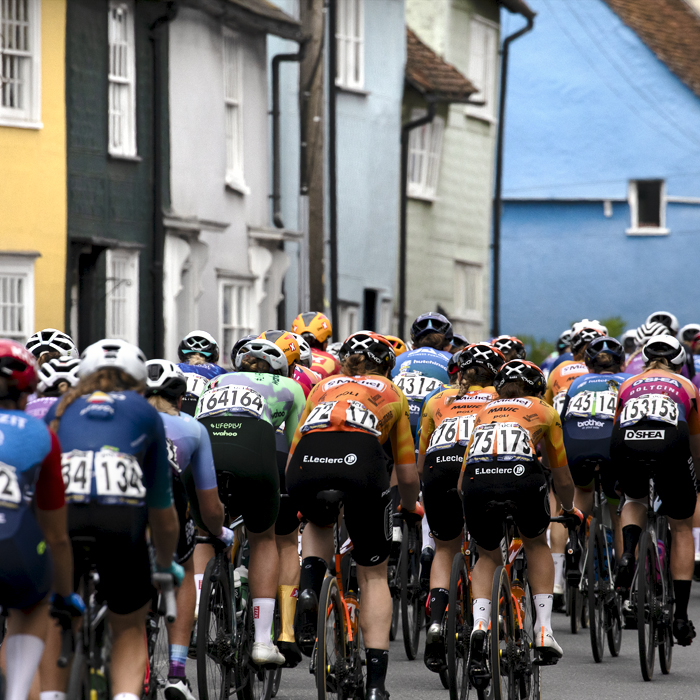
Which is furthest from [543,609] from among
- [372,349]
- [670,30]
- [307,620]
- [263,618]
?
[670,30]

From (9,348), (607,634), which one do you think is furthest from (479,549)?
(9,348)

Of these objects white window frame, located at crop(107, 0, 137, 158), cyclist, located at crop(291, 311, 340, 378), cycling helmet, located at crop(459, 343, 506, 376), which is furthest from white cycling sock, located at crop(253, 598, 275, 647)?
white window frame, located at crop(107, 0, 137, 158)

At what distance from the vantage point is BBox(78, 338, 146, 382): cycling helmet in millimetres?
6223

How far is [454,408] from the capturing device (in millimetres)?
9758

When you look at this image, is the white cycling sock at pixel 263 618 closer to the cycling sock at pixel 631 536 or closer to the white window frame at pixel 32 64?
the cycling sock at pixel 631 536

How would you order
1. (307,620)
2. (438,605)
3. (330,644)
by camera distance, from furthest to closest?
(438,605) < (307,620) < (330,644)

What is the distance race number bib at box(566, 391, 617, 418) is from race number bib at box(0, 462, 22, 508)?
685 centimetres

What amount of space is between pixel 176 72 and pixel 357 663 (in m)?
16.6

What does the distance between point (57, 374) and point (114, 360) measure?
1992 mm

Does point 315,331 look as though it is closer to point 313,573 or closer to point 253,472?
point 253,472

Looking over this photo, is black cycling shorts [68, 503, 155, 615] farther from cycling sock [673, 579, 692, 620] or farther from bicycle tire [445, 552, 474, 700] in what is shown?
cycling sock [673, 579, 692, 620]

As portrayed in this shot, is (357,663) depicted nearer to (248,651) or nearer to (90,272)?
(248,651)

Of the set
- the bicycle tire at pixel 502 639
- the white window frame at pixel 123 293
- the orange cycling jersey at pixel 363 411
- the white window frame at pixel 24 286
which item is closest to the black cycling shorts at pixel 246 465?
the orange cycling jersey at pixel 363 411

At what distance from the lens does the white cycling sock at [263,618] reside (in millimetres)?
8711
